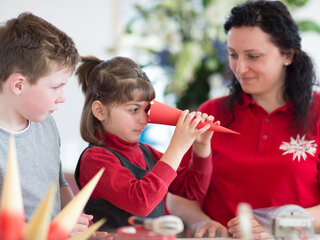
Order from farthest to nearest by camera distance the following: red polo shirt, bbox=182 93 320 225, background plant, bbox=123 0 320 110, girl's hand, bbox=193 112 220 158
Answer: background plant, bbox=123 0 320 110
red polo shirt, bbox=182 93 320 225
girl's hand, bbox=193 112 220 158

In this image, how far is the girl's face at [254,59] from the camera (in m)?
1.53

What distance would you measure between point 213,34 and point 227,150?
0.99 metres

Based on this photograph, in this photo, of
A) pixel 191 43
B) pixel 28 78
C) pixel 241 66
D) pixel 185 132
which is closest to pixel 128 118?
pixel 185 132

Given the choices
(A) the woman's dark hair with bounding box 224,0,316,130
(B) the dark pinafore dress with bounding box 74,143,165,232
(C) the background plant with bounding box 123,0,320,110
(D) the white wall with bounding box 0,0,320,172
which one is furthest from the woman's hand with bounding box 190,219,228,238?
(D) the white wall with bounding box 0,0,320,172

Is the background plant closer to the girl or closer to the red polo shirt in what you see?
the red polo shirt

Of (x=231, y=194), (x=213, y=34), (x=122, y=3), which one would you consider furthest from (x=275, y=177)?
(x=122, y=3)

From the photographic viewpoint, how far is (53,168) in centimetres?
129

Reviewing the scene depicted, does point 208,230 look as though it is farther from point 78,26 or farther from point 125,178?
point 78,26

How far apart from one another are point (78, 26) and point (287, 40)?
2092mm

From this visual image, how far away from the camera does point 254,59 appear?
1.56m

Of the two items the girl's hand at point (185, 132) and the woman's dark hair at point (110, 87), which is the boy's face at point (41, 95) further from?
the girl's hand at point (185, 132)

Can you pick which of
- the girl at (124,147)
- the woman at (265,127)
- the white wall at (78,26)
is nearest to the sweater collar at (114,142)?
the girl at (124,147)

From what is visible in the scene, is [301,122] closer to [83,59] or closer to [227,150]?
[227,150]

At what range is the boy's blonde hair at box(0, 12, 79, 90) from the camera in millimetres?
1085
